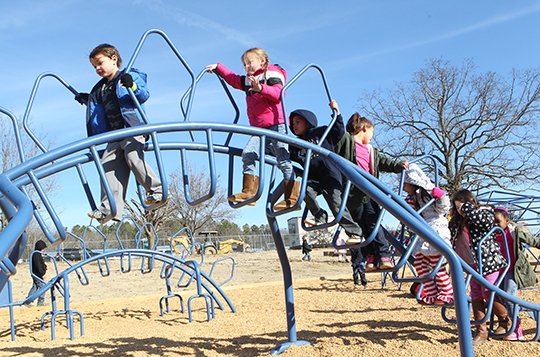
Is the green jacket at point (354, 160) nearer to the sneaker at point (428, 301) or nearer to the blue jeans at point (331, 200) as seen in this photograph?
the blue jeans at point (331, 200)

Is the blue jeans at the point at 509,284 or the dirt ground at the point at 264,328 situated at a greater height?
the blue jeans at the point at 509,284

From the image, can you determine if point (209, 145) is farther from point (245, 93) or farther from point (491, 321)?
point (491, 321)

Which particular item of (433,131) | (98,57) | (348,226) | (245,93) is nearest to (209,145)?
(245,93)

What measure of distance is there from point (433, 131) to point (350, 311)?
55.8 ft

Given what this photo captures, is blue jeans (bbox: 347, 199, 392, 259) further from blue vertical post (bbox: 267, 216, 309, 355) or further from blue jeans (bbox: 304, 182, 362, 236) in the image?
blue vertical post (bbox: 267, 216, 309, 355)

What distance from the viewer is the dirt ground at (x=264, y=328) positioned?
4.82 m

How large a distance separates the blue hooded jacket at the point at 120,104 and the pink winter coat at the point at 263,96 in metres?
0.67

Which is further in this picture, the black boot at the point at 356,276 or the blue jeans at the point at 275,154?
the black boot at the point at 356,276

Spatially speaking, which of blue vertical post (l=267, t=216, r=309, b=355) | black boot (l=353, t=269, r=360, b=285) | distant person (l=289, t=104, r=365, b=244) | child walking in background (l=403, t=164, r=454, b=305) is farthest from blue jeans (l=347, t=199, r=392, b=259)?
black boot (l=353, t=269, r=360, b=285)

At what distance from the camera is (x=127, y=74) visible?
3355 millimetres

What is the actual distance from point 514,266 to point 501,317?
1.69 ft

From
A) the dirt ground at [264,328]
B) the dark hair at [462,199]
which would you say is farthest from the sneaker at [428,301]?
the dark hair at [462,199]

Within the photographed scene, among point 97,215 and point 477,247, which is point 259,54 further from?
point 477,247

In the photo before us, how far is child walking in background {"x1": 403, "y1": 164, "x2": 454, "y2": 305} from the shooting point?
4492 mm
